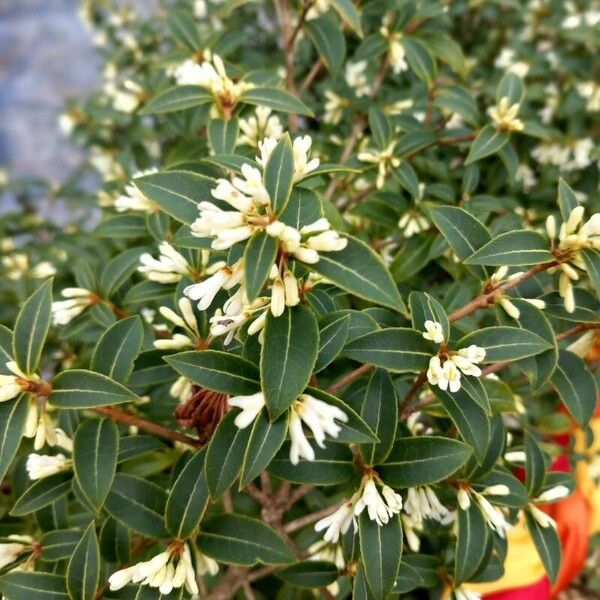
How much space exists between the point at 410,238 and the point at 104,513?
30.9 inches

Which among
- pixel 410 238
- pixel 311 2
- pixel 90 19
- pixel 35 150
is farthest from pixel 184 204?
pixel 35 150

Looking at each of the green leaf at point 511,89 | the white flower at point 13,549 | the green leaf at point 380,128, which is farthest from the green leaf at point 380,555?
the green leaf at point 511,89

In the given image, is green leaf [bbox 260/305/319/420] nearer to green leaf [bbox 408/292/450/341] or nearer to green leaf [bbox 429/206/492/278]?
green leaf [bbox 408/292/450/341]

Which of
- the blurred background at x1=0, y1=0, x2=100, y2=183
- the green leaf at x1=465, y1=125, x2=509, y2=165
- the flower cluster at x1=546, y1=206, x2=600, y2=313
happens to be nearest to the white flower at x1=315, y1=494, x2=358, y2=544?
the flower cluster at x1=546, y1=206, x2=600, y2=313

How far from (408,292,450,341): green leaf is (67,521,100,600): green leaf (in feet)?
1.92

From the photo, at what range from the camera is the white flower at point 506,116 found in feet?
4.27

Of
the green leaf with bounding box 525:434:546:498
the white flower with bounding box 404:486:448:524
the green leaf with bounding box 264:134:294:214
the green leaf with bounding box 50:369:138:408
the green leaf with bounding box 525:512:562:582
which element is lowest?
the green leaf with bounding box 525:512:562:582

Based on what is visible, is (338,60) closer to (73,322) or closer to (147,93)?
(147,93)

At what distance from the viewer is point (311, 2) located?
134 centimetres

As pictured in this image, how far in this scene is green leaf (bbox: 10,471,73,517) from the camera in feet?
3.33

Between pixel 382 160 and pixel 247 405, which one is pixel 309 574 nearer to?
pixel 247 405

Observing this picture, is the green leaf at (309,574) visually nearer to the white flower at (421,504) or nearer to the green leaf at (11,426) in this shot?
the white flower at (421,504)

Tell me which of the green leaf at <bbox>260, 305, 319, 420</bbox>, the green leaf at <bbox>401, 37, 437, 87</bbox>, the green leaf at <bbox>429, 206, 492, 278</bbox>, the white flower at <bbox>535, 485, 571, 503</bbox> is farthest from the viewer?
the green leaf at <bbox>401, 37, 437, 87</bbox>

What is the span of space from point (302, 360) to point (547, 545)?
0.61m
